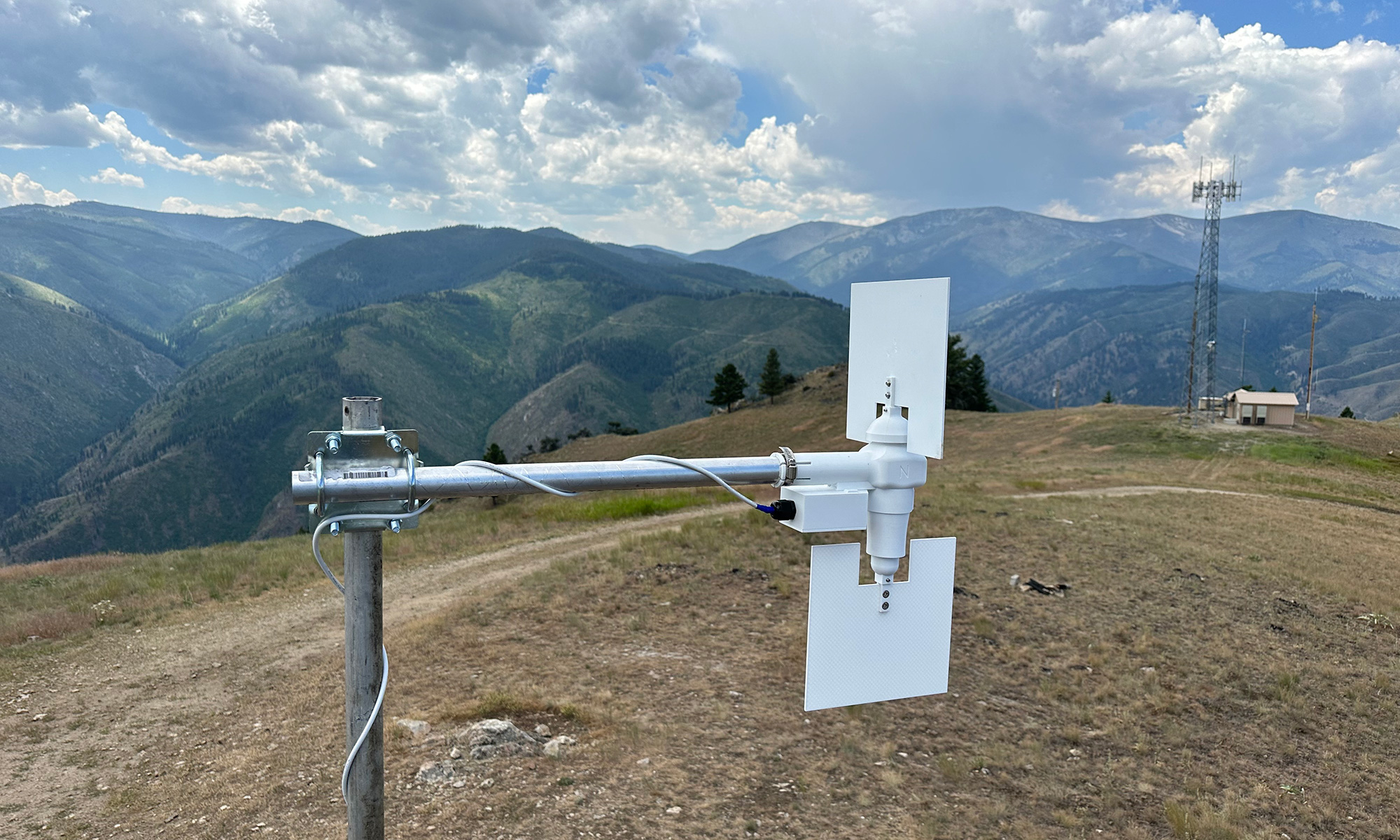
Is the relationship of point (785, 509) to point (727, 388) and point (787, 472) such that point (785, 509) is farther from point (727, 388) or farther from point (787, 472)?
point (727, 388)

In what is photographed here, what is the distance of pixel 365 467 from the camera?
2020 mm

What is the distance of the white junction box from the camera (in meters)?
2.28

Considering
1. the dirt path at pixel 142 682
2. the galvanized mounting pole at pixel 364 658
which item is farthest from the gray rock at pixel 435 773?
the galvanized mounting pole at pixel 364 658

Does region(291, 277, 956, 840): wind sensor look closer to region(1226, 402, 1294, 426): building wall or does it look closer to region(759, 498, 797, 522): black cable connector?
region(759, 498, 797, 522): black cable connector

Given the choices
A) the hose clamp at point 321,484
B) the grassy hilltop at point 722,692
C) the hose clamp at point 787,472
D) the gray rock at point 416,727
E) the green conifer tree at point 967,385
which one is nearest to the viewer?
the hose clamp at point 321,484

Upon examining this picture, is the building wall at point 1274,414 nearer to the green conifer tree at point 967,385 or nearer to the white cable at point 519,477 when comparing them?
the green conifer tree at point 967,385

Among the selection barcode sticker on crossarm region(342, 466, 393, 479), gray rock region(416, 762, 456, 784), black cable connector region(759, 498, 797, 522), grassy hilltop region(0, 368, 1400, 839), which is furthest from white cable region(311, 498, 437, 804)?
gray rock region(416, 762, 456, 784)

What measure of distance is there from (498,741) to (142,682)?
246 inches

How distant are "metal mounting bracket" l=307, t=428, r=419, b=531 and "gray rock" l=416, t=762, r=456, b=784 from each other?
19.1ft

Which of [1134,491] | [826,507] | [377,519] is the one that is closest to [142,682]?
[377,519]

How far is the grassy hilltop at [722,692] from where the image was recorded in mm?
6645

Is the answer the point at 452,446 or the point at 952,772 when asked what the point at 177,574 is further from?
the point at 452,446

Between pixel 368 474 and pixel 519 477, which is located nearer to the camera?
pixel 368 474

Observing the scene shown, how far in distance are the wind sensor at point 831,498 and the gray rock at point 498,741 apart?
527cm
